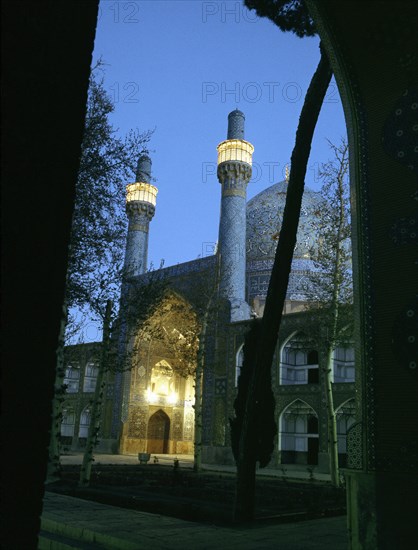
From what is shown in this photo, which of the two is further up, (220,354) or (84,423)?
(220,354)

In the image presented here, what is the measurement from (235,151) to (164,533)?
2182cm

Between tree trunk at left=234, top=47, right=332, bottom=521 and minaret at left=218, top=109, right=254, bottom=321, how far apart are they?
14199 millimetres

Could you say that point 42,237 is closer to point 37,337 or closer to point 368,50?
point 37,337

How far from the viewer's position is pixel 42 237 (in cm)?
161

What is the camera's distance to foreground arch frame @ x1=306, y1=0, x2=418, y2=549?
4344 mm

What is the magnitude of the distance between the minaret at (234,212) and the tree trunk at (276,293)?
14199 millimetres

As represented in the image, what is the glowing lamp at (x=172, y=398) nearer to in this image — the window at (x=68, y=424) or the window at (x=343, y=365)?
the window at (x=68, y=424)

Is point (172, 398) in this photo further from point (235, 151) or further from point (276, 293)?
point (276, 293)

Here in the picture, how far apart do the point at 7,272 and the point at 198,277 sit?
21.3 meters

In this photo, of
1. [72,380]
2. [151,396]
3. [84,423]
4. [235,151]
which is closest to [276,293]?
[235,151]

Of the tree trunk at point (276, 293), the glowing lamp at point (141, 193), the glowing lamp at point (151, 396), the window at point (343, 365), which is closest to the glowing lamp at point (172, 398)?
the glowing lamp at point (151, 396)

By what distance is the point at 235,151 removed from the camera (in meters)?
25.2

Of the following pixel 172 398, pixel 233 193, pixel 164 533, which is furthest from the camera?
pixel 172 398

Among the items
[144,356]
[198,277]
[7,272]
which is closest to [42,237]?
[7,272]
